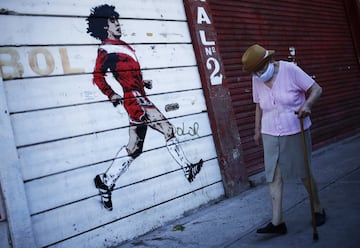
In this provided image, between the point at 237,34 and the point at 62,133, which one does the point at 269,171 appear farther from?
the point at 237,34

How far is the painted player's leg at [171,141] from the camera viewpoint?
185 inches

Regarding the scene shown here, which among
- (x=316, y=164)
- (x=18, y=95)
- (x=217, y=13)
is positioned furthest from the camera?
(x=316, y=164)

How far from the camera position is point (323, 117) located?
8.14 meters

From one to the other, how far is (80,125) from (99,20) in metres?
1.25

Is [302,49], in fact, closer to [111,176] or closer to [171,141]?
[171,141]

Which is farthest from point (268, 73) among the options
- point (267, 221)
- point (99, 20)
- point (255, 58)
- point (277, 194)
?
point (99, 20)

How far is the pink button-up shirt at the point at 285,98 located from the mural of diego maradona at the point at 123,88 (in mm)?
1524

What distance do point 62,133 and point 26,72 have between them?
2.23 feet

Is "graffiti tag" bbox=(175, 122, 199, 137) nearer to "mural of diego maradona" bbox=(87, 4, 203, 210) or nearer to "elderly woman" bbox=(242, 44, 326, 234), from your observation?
"mural of diego maradona" bbox=(87, 4, 203, 210)

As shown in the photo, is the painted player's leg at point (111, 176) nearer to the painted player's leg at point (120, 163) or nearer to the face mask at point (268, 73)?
the painted player's leg at point (120, 163)

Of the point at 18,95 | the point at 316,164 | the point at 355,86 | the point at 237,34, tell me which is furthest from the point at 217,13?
the point at 355,86

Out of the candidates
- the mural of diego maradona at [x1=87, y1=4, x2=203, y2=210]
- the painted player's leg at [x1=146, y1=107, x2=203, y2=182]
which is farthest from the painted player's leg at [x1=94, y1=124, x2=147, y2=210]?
the painted player's leg at [x1=146, y1=107, x2=203, y2=182]

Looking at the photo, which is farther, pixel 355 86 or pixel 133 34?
pixel 355 86

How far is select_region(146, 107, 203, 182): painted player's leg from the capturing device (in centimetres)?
470
